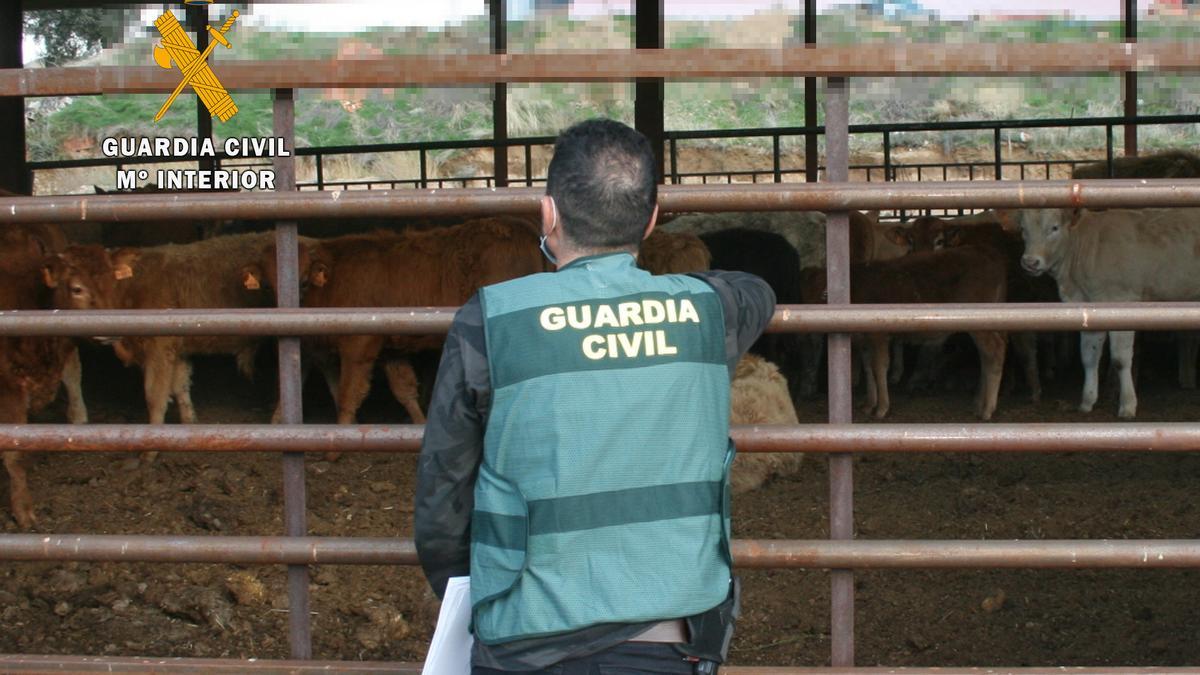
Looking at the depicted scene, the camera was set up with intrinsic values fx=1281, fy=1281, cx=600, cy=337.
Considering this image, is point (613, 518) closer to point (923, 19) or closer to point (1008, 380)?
point (1008, 380)

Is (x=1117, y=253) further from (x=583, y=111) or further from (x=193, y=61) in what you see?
(x=583, y=111)

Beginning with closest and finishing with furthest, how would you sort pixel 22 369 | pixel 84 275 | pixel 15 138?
pixel 22 369 → pixel 84 275 → pixel 15 138

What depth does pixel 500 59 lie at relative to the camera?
332 cm

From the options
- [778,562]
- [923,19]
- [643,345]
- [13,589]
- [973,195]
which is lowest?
[13,589]

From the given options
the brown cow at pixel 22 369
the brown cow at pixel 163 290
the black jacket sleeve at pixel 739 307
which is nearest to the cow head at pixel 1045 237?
the brown cow at pixel 163 290

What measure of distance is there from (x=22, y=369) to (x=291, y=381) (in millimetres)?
5135

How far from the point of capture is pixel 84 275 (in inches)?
348

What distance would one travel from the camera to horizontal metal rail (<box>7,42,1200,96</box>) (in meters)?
3.27

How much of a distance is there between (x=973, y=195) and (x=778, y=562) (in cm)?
107

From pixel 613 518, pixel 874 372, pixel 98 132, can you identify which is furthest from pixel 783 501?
pixel 98 132

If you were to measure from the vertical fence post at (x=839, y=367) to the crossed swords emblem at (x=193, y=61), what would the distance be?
5.32ft

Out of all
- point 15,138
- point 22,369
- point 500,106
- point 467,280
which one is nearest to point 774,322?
point 22,369

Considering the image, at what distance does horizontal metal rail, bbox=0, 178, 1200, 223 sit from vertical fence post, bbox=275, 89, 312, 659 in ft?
0.29

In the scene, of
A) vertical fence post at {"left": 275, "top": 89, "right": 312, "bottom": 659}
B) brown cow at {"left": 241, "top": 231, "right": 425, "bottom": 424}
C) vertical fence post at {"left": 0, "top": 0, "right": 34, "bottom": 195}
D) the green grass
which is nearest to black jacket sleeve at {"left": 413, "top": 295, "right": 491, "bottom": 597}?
vertical fence post at {"left": 275, "top": 89, "right": 312, "bottom": 659}
